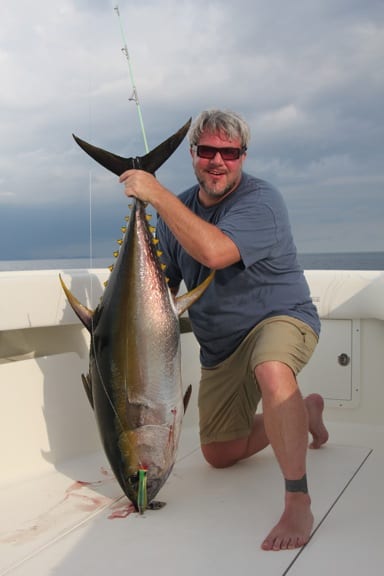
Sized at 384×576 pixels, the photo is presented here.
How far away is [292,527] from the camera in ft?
6.66

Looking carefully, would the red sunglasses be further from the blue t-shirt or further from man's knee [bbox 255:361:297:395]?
man's knee [bbox 255:361:297:395]

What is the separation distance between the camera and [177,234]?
2279mm

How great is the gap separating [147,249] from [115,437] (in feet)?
2.16

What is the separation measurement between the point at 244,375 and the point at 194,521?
0.65 m

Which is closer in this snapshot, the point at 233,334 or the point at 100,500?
the point at 100,500

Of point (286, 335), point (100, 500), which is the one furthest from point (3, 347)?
point (286, 335)

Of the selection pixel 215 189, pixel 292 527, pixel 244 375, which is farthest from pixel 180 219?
pixel 292 527

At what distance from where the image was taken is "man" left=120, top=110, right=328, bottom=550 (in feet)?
7.21

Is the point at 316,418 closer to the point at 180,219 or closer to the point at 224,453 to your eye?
the point at 224,453

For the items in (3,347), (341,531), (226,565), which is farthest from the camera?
(3,347)

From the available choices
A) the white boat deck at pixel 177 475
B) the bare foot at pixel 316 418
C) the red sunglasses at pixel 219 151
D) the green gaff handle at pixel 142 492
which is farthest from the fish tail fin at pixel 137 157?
the bare foot at pixel 316 418

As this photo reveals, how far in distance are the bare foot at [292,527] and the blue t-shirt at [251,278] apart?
0.73 m

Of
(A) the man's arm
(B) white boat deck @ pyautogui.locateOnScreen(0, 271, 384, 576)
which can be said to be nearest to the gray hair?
(A) the man's arm

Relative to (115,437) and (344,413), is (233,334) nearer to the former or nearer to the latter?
(115,437)
